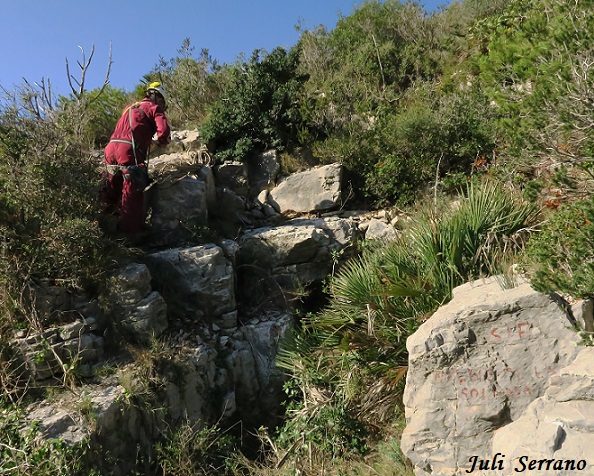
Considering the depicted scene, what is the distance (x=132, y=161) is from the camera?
7.08 metres

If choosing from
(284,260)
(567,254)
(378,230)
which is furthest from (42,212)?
(567,254)

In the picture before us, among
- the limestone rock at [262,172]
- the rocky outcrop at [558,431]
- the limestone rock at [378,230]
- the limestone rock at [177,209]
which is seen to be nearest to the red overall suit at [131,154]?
the limestone rock at [177,209]

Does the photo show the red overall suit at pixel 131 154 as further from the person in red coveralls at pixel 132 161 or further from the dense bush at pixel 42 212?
the dense bush at pixel 42 212

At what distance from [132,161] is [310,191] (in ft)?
10.9

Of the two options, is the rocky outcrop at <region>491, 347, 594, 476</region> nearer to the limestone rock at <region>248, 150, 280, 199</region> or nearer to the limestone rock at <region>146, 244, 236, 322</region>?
the limestone rock at <region>146, 244, 236, 322</region>

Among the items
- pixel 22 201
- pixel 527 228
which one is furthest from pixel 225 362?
pixel 527 228

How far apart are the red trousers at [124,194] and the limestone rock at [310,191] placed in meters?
2.92

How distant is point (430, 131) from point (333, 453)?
5.77 meters

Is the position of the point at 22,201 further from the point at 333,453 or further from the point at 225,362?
the point at 333,453

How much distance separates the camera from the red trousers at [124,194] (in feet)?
22.8

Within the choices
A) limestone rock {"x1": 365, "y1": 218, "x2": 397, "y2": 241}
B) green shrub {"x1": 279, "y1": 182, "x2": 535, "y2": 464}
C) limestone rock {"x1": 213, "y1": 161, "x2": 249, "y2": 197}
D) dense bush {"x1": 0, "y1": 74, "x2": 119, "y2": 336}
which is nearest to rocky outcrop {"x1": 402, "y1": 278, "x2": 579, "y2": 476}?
green shrub {"x1": 279, "y1": 182, "x2": 535, "y2": 464}

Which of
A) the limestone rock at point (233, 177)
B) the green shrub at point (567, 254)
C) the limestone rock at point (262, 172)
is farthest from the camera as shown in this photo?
the limestone rock at point (262, 172)

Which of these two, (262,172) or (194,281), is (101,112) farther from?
(194,281)

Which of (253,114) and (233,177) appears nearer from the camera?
(233,177)
